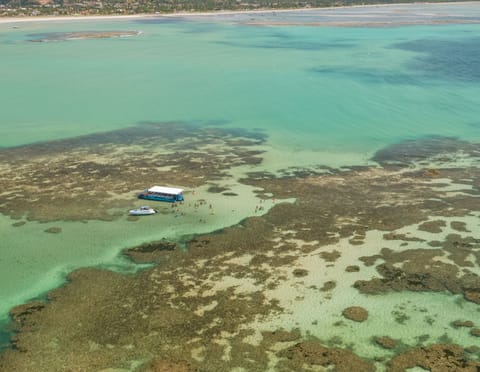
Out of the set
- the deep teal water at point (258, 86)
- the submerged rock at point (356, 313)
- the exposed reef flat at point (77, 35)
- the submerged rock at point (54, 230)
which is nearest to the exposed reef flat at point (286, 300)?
the submerged rock at point (356, 313)

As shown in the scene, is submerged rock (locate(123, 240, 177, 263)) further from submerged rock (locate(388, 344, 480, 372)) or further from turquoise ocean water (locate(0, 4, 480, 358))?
submerged rock (locate(388, 344, 480, 372))

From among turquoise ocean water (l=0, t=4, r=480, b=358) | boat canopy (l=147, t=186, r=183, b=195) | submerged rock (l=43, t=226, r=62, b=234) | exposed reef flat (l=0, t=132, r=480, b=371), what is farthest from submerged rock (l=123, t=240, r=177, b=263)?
boat canopy (l=147, t=186, r=183, b=195)

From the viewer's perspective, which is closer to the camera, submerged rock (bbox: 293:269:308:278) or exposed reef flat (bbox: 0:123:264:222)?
submerged rock (bbox: 293:269:308:278)

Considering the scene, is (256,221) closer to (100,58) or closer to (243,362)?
(243,362)

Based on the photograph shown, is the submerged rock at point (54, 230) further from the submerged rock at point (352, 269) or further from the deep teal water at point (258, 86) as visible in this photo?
the deep teal water at point (258, 86)

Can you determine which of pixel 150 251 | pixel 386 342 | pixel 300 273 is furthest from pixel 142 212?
pixel 386 342

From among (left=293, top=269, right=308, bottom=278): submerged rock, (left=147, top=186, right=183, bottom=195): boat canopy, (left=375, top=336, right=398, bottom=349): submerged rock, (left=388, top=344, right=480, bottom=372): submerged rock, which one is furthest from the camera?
(left=147, top=186, right=183, bottom=195): boat canopy

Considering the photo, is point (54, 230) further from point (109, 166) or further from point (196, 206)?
point (109, 166)
